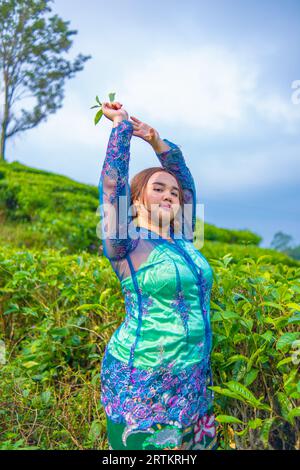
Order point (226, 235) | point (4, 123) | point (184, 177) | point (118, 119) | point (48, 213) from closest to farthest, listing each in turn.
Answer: point (118, 119) → point (184, 177) → point (48, 213) → point (226, 235) → point (4, 123)

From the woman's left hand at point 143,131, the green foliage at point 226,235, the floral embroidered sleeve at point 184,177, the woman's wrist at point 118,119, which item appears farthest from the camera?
the green foliage at point 226,235

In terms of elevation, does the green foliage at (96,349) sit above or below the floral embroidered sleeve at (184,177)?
below

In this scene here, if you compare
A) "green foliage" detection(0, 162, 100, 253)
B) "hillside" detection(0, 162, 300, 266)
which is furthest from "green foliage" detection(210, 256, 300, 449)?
"green foliage" detection(0, 162, 100, 253)

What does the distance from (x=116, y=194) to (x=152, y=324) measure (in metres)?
0.42

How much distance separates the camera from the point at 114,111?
71.9 inches

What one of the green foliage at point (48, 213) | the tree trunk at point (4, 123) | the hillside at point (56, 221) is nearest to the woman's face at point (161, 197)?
the hillside at point (56, 221)

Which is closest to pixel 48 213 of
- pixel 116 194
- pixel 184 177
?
pixel 184 177

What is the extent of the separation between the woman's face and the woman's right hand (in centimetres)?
23

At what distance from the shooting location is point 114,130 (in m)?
1.76

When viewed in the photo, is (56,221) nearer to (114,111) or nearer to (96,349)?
(96,349)

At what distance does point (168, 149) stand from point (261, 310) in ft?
2.41

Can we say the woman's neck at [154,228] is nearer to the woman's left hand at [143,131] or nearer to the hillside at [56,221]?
the woman's left hand at [143,131]

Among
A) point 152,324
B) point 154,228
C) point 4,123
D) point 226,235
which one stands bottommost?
point 152,324

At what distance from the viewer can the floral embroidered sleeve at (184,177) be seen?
81.5 inches
